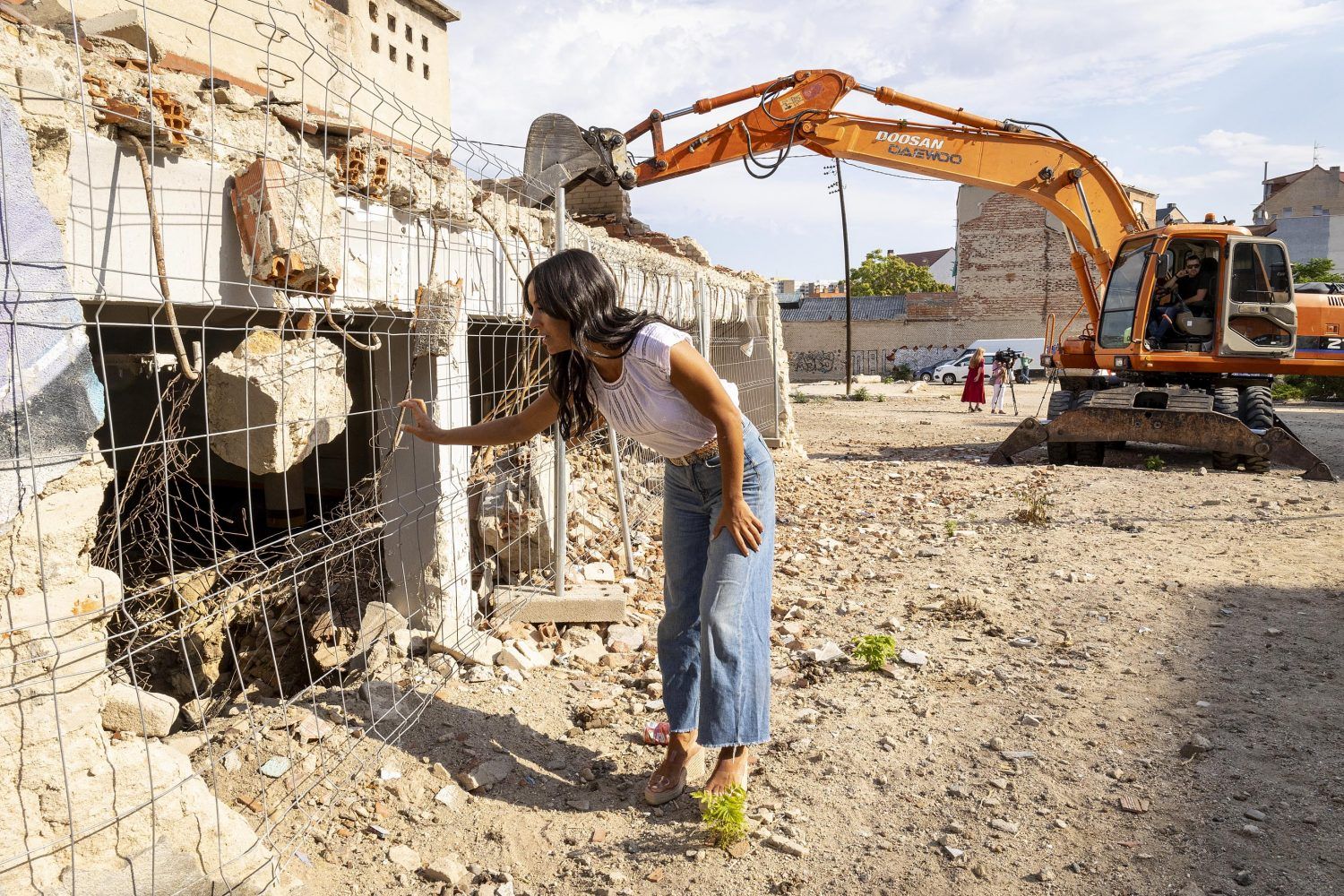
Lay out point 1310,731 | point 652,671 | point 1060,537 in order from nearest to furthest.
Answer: point 1310,731
point 652,671
point 1060,537

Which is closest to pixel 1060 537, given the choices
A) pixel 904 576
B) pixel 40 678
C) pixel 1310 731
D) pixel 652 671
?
pixel 904 576

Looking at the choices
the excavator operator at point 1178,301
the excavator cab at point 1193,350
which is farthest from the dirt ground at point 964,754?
the excavator operator at point 1178,301

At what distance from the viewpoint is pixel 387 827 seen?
274 cm

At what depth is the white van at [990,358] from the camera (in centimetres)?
3108

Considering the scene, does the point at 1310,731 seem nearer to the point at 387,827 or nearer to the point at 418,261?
the point at 387,827

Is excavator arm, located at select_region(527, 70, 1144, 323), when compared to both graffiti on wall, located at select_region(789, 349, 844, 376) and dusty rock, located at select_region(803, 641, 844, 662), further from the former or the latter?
graffiti on wall, located at select_region(789, 349, 844, 376)

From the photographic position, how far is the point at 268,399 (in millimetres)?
2645

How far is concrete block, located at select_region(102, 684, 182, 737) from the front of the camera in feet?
8.04

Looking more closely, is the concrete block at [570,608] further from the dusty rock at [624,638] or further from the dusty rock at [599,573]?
the dusty rock at [599,573]

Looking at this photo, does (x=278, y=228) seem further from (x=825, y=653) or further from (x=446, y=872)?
(x=825, y=653)

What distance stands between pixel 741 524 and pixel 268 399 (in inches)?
54.9

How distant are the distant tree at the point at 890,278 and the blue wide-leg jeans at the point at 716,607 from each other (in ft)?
148

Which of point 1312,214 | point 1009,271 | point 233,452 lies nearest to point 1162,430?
point 233,452

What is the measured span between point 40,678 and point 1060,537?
6.10 meters
